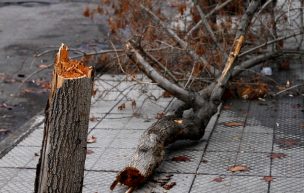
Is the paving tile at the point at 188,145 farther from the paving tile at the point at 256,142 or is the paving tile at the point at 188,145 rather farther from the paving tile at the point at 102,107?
the paving tile at the point at 102,107

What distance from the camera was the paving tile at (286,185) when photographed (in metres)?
5.58

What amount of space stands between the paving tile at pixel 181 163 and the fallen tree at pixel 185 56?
0.49ft

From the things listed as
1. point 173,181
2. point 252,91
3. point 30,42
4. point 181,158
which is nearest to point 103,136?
point 181,158

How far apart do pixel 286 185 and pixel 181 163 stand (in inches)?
41.9

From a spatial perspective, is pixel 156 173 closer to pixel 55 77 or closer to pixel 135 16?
pixel 55 77

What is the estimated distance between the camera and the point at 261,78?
902cm

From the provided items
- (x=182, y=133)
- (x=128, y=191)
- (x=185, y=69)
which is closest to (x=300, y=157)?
(x=182, y=133)

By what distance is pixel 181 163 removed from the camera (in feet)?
20.7

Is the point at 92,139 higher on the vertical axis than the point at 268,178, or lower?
lower

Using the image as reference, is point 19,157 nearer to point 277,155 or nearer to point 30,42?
point 277,155

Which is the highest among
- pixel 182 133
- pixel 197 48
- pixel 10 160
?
pixel 197 48

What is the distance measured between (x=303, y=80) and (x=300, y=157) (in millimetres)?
2958

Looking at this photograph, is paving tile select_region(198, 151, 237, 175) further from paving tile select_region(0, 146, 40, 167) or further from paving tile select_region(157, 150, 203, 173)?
paving tile select_region(0, 146, 40, 167)

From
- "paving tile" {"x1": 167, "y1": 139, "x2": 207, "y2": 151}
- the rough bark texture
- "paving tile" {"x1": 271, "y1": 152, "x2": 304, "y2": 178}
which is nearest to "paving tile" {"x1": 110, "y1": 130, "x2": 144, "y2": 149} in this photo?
"paving tile" {"x1": 167, "y1": 139, "x2": 207, "y2": 151}
